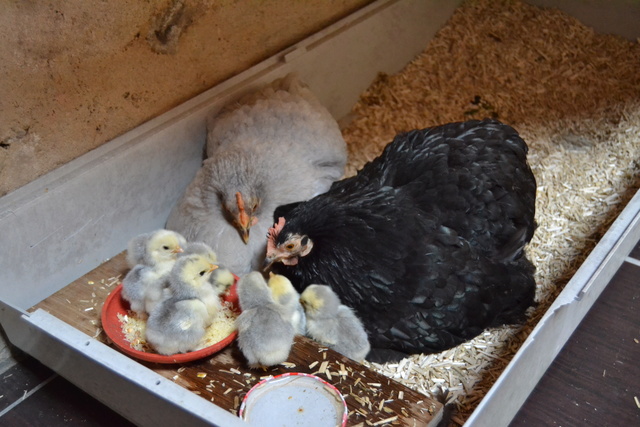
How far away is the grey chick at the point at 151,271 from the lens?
2.00m

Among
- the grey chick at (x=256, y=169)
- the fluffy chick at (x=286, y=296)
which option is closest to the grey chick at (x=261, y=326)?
the fluffy chick at (x=286, y=296)

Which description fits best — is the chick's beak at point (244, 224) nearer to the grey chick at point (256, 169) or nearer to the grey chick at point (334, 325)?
the grey chick at point (256, 169)

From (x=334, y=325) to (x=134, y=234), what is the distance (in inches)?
37.6

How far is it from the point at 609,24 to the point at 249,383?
274 centimetres

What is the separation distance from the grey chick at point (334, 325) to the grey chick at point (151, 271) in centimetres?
41

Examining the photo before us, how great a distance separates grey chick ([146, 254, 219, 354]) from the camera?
6.03 feet

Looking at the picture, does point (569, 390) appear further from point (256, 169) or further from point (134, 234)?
point (134, 234)

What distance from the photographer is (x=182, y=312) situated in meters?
1.85

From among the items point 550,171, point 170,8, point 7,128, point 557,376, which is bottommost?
point 557,376

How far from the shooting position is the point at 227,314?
6.88 ft

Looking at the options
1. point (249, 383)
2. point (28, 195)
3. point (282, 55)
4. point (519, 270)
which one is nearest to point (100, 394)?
point (249, 383)

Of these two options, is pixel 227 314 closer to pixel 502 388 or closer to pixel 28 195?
pixel 28 195

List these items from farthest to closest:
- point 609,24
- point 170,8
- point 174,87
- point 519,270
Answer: point 609,24 → point 174,87 → point 170,8 → point 519,270

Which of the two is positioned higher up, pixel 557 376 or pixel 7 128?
pixel 7 128
